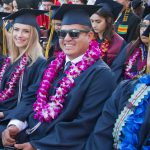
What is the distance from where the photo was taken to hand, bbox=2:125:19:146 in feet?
11.4

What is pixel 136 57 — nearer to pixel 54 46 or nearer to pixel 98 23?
pixel 98 23

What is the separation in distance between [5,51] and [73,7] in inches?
68.5

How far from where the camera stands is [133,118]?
253 centimetres

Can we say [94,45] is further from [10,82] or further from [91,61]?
[10,82]

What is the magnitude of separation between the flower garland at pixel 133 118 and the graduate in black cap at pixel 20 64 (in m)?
1.59

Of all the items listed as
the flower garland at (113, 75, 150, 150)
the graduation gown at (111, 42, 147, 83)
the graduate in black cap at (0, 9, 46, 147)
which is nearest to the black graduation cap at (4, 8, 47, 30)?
the graduate in black cap at (0, 9, 46, 147)

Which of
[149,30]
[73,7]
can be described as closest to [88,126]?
[149,30]

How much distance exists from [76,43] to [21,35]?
1062 millimetres

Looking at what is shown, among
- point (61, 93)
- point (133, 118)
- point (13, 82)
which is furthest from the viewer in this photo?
point (13, 82)

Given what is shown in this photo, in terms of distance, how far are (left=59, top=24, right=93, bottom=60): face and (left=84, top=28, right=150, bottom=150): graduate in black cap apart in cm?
81

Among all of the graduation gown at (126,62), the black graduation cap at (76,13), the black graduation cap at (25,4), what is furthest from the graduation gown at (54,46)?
the black graduation cap at (76,13)

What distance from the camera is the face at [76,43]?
11.2 ft

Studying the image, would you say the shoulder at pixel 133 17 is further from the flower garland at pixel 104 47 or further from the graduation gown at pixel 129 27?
the flower garland at pixel 104 47

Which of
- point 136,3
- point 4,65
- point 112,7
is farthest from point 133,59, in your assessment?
point 136,3
